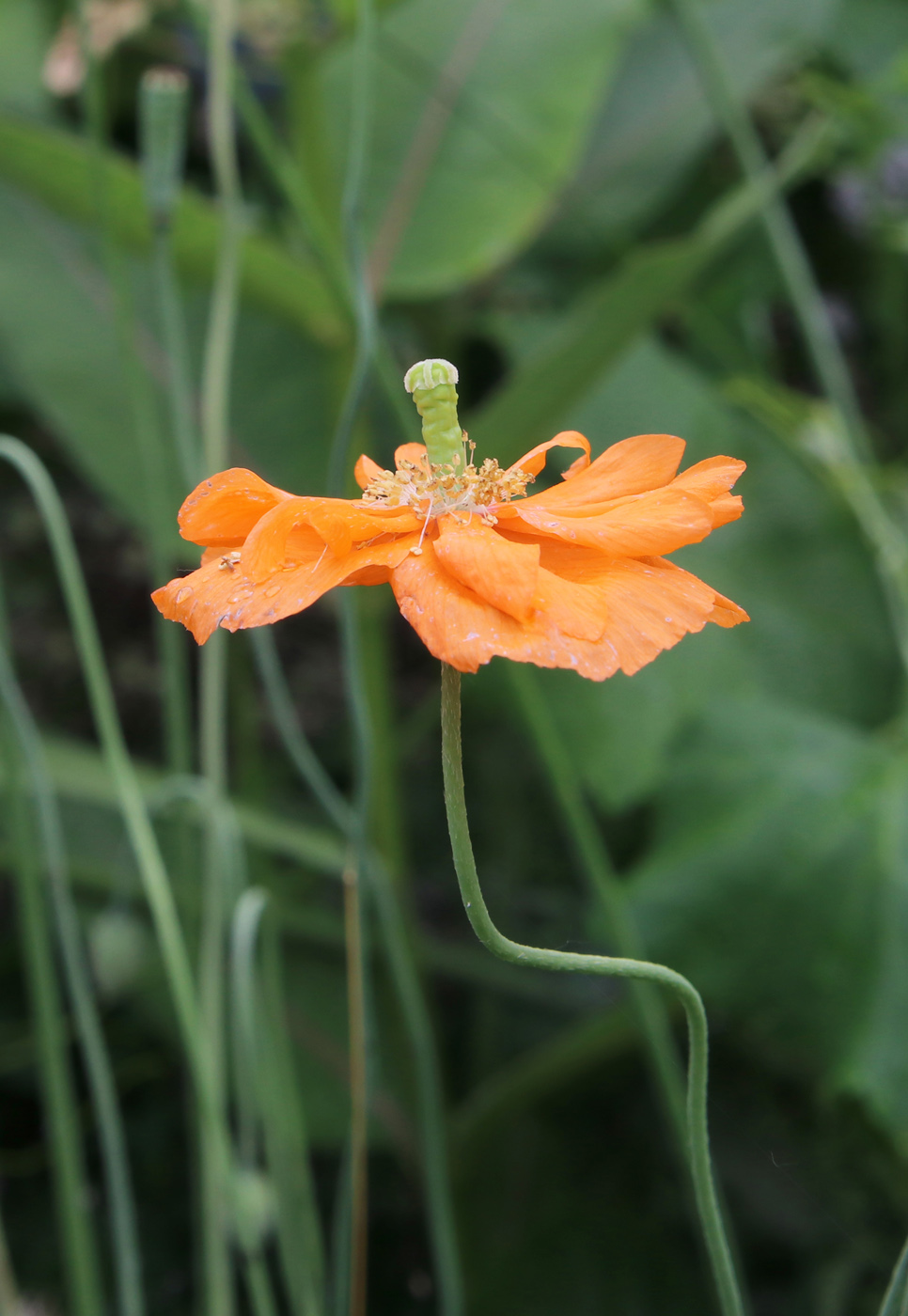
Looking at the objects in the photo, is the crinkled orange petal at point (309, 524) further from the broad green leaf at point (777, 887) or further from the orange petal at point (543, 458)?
the broad green leaf at point (777, 887)

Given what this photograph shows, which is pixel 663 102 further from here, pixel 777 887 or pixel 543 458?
pixel 543 458

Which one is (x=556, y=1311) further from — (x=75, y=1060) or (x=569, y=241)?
(x=569, y=241)

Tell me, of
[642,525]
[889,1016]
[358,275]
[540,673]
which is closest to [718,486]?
[642,525]

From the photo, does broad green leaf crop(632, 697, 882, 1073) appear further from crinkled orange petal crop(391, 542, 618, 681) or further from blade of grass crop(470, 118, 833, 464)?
crinkled orange petal crop(391, 542, 618, 681)

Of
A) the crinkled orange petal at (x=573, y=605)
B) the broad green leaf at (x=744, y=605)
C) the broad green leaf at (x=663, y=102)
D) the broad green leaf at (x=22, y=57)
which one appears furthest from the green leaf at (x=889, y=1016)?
the broad green leaf at (x=22, y=57)

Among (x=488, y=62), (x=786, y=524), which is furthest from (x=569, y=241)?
(x=786, y=524)
